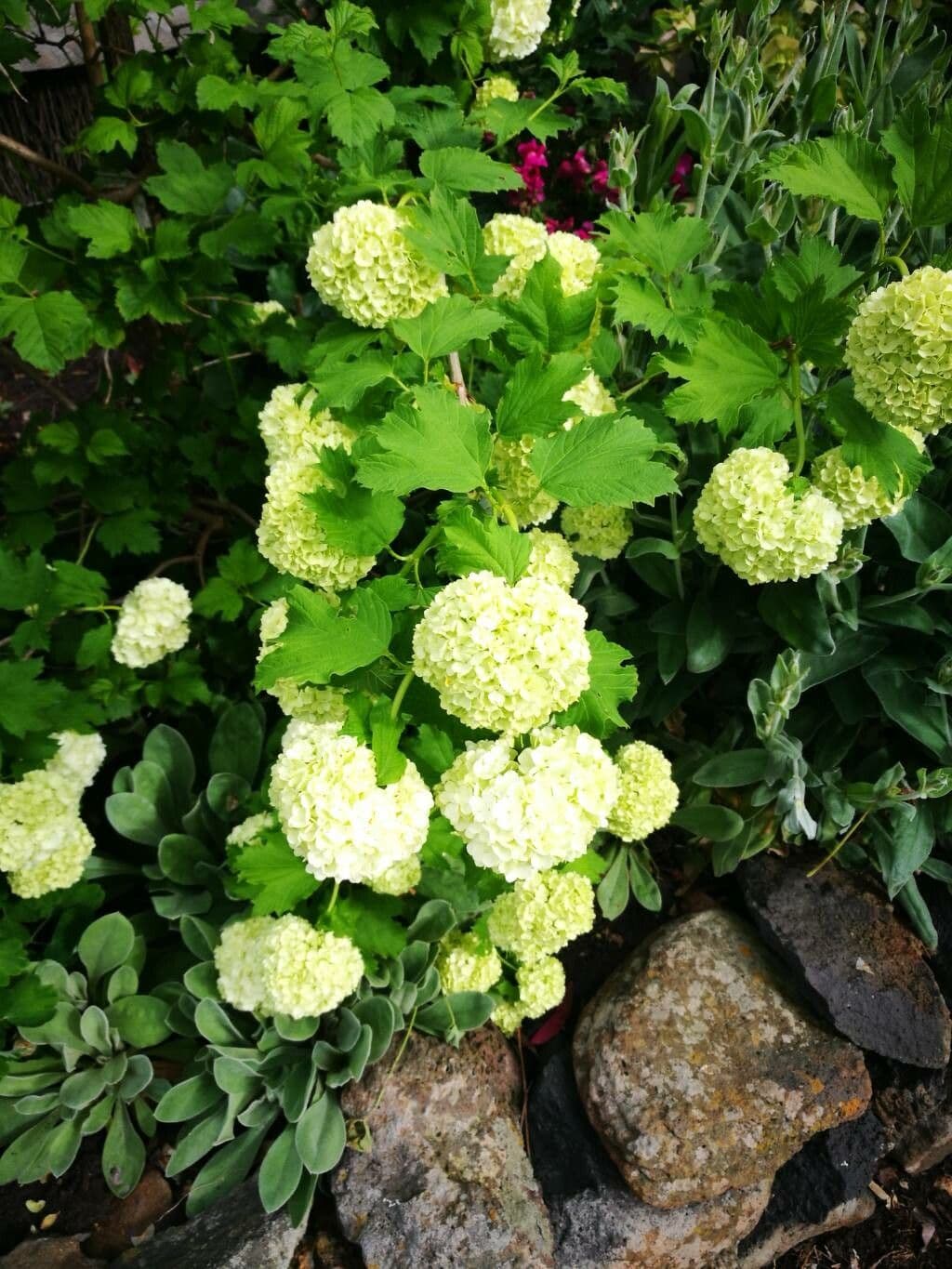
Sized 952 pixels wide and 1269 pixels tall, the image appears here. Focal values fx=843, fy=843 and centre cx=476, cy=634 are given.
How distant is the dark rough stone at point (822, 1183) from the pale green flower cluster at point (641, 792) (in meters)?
0.93

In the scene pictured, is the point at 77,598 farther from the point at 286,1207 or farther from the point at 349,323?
the point at 286,1207

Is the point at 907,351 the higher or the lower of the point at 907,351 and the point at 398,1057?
the higher

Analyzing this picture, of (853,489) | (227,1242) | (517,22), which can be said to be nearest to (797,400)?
(853,489)

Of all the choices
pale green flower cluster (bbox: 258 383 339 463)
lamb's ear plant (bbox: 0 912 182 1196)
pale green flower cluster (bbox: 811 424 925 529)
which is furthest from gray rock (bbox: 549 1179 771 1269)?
pale green flower cluster (bbox: 258 383 339 463)

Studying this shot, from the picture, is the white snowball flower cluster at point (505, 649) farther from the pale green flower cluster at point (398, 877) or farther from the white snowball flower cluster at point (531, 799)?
the pale green flower cluster at point (398, 877)

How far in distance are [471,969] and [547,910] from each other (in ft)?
1.03

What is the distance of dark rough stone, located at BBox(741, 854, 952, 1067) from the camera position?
204 cm

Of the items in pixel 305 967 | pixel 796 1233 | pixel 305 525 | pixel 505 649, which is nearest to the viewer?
pixel 505 649

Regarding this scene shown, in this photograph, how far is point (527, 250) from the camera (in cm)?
155

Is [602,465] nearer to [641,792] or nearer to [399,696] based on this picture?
[399,696]

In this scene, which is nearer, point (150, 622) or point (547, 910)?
point (547, 910)

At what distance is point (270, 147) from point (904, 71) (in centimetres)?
176

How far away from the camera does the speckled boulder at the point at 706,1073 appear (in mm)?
1928

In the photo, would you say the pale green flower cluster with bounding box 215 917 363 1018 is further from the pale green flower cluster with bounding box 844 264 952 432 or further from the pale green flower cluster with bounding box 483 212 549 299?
the pale green flower cluster with bounding box 844 264 952 432
